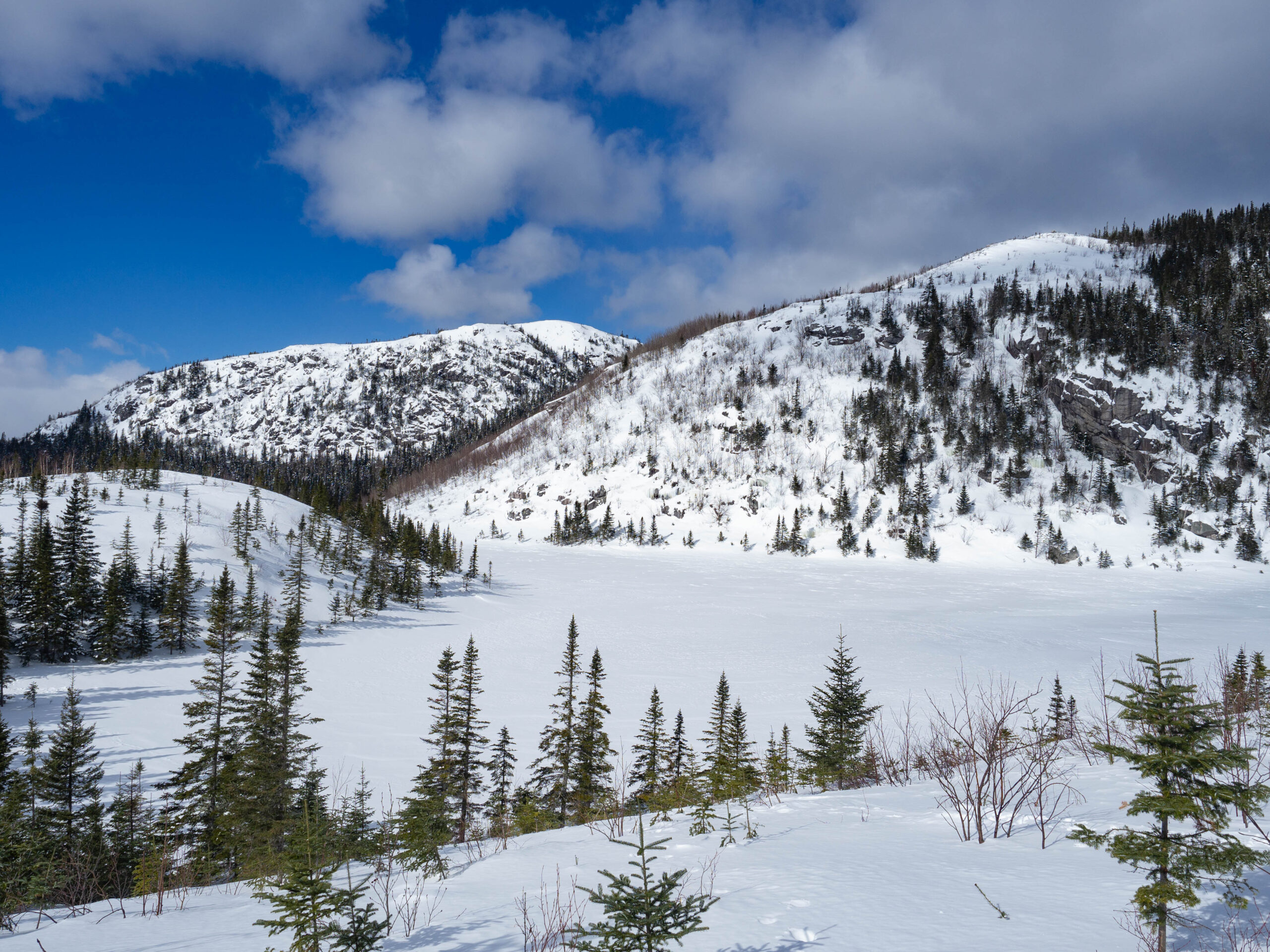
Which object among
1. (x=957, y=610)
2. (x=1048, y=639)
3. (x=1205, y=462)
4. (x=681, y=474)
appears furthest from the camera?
(x=681, y=474)

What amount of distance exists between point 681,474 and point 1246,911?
11889cm

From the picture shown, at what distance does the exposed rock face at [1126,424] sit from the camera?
9094 cm

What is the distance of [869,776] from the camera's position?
12.0 m

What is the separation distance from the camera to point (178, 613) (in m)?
42.2

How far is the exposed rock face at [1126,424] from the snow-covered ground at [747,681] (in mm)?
25684

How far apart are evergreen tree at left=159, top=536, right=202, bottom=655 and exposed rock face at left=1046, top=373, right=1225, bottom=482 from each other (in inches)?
5188

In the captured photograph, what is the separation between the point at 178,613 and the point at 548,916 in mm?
51309

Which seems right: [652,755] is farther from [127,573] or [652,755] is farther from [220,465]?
[220,465]

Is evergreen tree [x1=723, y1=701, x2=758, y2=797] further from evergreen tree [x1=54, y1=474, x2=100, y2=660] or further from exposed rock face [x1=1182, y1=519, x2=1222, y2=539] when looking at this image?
exposed rock face [x1=1182, y1=519, x2=1222, y2=539]

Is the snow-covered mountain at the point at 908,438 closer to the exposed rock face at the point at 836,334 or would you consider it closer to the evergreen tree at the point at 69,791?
the exposed rock face at the point at 836,334

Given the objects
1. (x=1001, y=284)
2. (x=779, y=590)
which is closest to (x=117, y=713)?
(x=779, y=590)

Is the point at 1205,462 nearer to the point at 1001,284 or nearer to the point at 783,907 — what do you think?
the point at 1001,284

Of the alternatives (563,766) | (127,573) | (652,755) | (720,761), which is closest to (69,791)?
(563,766)

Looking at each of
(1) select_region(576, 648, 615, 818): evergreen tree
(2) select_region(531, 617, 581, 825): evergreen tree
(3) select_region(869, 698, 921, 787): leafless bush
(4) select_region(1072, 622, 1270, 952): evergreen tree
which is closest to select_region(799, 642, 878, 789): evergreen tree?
(3) select_region(869, 698, 921, 787): leafless bush
